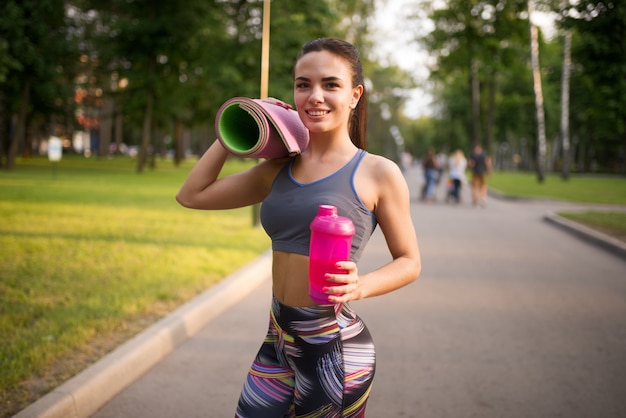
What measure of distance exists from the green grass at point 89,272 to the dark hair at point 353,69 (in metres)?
2.47

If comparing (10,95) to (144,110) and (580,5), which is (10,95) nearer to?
(144,110)

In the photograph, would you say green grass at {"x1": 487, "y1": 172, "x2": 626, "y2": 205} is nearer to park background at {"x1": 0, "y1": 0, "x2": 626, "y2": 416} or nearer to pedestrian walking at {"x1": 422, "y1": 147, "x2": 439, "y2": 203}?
park background at {"x1": 0, "y1": 0, "x2": 626, "y2": 416}

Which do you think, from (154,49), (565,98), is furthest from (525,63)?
(154,49)

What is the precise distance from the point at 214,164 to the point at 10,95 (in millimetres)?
34308

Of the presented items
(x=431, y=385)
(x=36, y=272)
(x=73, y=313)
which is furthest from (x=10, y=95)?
(x=431, y=385)

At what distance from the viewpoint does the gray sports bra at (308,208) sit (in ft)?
6.72

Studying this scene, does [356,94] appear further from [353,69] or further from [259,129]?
[259,129]

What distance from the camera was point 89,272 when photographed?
283 inches

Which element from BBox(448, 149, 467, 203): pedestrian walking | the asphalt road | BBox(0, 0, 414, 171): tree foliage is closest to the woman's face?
the asphalt road

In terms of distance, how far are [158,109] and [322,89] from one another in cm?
3454

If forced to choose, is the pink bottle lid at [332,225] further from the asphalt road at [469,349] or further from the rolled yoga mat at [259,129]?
the asphalt road at [469,349]

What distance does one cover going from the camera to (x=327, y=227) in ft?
5.38

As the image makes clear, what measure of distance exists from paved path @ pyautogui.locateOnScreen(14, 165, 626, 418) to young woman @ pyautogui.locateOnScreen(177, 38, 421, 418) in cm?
178

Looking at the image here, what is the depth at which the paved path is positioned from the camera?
398 cm
